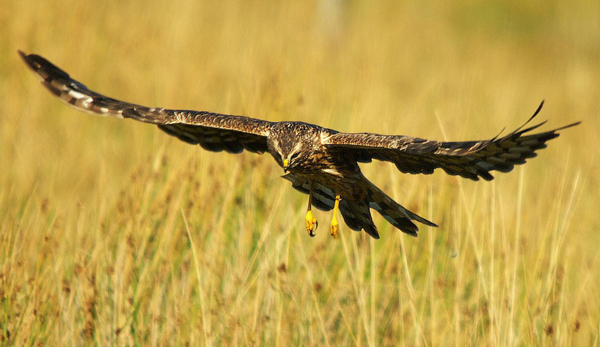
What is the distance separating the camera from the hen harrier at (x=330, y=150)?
13.9 ft

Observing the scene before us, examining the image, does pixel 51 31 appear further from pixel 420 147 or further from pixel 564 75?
pixel 564 75

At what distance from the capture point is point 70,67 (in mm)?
9414

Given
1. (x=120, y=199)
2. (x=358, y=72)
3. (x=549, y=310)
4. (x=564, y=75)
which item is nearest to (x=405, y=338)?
(x=549, y=310)

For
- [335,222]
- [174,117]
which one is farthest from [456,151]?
[174,117]

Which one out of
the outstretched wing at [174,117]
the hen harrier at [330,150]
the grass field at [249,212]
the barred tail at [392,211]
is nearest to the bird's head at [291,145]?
the hen harrier at [330,150]

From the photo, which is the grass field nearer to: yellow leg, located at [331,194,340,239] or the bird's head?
yellow leg, located at [331,194,340,239]

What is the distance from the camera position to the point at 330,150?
16.9 ft

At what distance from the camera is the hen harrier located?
4242 mm

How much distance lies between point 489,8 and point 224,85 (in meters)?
13.4

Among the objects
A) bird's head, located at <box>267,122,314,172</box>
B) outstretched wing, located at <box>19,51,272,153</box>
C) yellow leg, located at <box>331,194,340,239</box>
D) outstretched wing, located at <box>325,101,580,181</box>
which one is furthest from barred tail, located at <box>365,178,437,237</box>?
outstretched wing, located at <box>19,51,272,153</box>

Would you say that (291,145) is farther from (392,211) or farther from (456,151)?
(456,151)

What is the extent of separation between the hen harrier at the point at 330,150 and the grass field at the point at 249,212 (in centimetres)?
17

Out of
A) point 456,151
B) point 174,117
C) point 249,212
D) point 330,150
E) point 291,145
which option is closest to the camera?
point 456,151

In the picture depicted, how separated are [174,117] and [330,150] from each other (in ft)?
3.39
